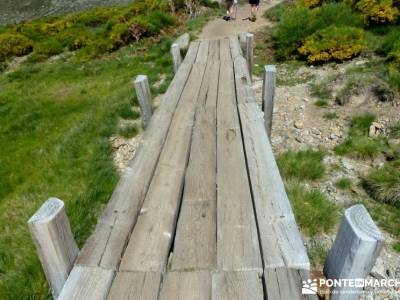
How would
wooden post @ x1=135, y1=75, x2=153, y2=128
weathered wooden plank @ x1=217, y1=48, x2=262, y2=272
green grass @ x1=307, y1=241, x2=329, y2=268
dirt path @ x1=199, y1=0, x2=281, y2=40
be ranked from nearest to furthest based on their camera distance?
1. weathered wooden plank @ x1=217, y1=48, x2=262, y2=272
2. green grass @ x1=307, y1=241, x2=329, y2=268
3. wooden post @ x1=135, y1=75, x2=153, y2=128
4. dirt path @ x1=199, y1=0, x2=281, y2=40

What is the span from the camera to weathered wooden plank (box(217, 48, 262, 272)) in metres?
2.33

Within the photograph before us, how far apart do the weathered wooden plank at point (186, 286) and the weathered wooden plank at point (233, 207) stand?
0.47ft

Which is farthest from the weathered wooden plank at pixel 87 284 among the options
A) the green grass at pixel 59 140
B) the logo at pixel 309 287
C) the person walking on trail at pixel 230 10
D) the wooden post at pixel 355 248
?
the person walking on trail at pixel 230 10

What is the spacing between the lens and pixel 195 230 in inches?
103

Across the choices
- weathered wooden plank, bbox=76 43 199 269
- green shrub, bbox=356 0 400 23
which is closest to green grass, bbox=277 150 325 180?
weathered wooden plank, bbox=76 43 199 269

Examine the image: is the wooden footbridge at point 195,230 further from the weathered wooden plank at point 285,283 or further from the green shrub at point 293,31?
the green shrub at point 293,31

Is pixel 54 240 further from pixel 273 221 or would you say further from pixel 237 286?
pixel 273 221

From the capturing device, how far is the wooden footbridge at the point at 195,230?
2174 mm

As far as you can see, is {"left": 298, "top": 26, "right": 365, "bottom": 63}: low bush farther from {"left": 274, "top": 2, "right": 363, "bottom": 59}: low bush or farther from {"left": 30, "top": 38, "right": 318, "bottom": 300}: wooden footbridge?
{"left": 30, "top": 38, "right": 318, "bottom": 300}: wooden footbridge

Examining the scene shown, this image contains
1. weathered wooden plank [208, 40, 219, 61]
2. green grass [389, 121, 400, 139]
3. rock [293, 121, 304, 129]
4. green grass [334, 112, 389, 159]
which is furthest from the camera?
weathered wooden plank [208, 40, 219, 61]

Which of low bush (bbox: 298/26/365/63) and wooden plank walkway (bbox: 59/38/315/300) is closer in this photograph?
wooden plank walkway (bbox: 59/38/315/300)

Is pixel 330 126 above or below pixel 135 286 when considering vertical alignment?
below

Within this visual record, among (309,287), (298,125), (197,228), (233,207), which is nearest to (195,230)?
(197,228)

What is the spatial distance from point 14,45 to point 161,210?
811 inches
